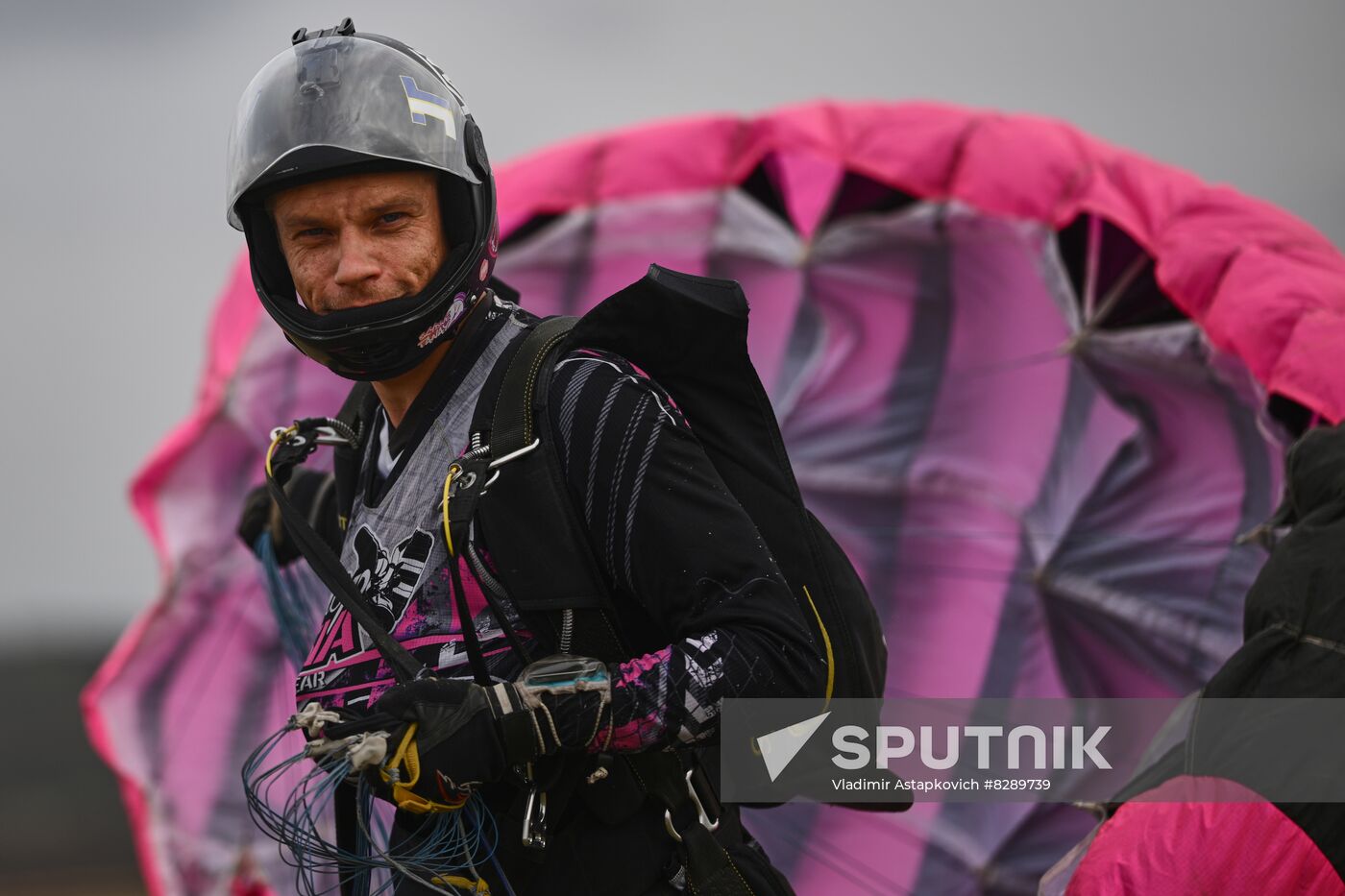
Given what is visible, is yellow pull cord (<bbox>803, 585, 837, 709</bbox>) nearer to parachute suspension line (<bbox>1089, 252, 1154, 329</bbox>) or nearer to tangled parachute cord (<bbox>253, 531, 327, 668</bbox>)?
tangled parachute cord (<bbox>253, 531, 327, 668</bbox>)

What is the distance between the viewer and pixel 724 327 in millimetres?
2059

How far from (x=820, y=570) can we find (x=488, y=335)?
25.2 inches

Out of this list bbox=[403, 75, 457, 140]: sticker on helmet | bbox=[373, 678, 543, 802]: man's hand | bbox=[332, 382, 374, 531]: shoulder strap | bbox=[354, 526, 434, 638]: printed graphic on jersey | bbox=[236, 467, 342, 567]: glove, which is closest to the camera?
bbox=[373, 678, 543, 802]: man's hand

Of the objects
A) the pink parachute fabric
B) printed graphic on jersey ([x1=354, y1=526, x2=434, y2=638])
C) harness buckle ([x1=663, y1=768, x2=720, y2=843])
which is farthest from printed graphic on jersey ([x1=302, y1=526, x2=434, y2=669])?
the pink parachute fabric

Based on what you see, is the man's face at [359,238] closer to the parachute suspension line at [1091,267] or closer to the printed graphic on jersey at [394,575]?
the printed graphic on jersey at [394,575]

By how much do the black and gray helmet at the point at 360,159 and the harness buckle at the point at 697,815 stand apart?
0.75m

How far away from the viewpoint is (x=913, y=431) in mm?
5141

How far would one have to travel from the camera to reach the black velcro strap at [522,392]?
201 cm

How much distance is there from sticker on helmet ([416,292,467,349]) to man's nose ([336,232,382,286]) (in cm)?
11

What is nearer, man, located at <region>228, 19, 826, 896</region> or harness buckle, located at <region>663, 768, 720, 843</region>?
man, located at <region>228, 19, 826, 896</region>

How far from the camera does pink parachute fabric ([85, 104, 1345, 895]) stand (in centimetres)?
456

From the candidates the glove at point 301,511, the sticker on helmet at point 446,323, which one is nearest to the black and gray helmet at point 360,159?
the sticker on helmet at point 446,323

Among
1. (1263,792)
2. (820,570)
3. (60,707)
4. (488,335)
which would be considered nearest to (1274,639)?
(1263,792)

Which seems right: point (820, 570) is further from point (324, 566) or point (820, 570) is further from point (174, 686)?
point (174, 686)
